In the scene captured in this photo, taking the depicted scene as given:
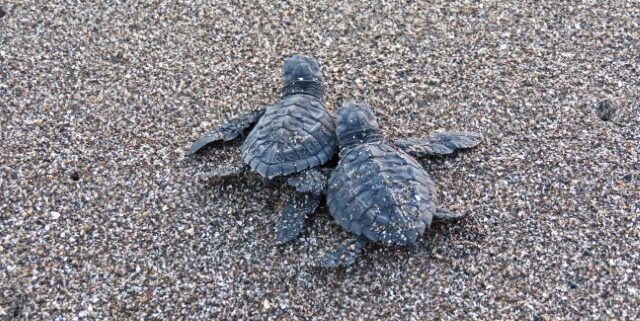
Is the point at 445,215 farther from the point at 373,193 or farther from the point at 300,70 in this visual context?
the point at 300,70

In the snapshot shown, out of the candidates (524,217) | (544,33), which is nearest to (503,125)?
(524,217)

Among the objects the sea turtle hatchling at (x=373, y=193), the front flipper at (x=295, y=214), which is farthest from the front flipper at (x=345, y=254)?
the front flipper at (x=295, y=214)

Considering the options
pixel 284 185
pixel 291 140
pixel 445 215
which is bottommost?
pixel 284 185

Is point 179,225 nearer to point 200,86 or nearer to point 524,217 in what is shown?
point 200,86

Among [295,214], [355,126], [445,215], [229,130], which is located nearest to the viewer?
[445,215]

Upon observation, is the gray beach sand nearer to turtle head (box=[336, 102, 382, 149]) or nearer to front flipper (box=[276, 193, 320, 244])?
front flipper (box=[276, 193, 320, 244])

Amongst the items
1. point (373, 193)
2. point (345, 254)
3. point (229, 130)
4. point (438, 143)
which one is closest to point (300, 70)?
point (229, 130)

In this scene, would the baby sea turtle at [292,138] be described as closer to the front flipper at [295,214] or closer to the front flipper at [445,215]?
the front flipper at [295,214]
